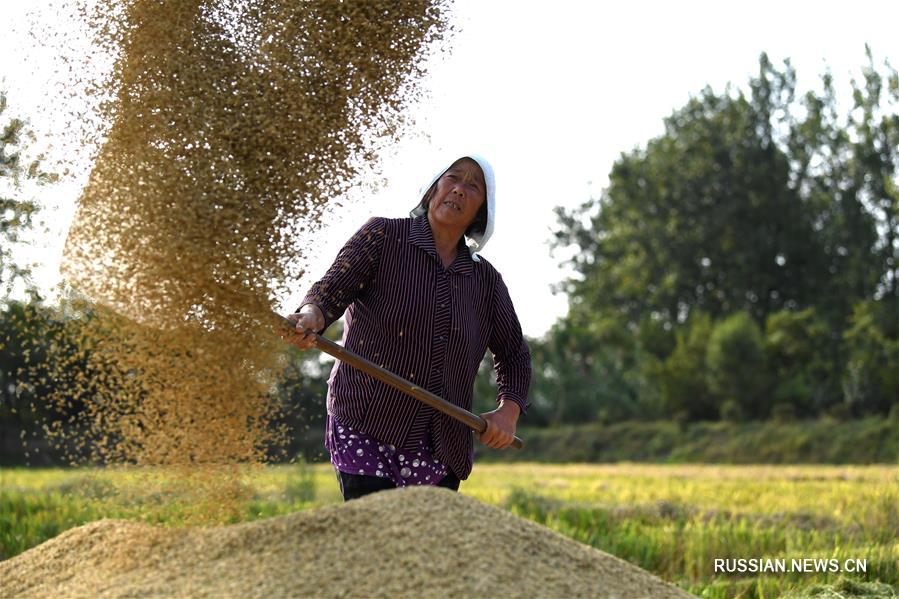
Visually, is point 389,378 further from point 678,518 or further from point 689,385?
point 689,385

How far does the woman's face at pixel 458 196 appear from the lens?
4098mm

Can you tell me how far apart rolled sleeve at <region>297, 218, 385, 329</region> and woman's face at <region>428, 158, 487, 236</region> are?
221mm

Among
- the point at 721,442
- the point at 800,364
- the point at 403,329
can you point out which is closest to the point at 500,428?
the point at 403,329

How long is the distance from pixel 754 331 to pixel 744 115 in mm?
12002

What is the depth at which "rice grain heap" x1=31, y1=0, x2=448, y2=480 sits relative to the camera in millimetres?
3596

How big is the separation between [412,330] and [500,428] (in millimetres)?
484

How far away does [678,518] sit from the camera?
8.36 m

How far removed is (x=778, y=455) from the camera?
2388 cm

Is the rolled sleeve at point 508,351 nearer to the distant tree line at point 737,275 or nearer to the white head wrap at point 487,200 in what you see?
the white head wrap at point 487,200

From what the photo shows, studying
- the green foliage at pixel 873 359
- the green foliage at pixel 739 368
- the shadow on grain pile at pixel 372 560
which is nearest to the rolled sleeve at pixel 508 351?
the shadow on grain pile at pixel 372 560

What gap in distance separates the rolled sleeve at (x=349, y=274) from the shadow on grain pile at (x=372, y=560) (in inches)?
28.9

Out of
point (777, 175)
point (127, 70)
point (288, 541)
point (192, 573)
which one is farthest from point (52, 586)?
point (777, 175)

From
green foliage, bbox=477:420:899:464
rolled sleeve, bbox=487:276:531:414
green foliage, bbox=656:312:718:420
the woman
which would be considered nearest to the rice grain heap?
the woman

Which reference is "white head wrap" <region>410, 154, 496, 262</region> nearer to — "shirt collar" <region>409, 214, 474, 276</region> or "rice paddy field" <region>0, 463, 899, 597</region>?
"shirt collar" <region>409, 214, 474, 276</region>
